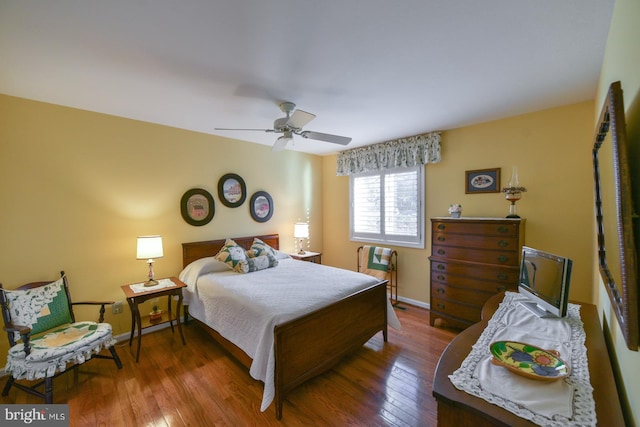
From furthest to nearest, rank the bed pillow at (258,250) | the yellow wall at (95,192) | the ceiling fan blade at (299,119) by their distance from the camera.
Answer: the bed pillow at (258,250) < the yellow wall at (95,192) < the ceiling fan blade at (299,119)

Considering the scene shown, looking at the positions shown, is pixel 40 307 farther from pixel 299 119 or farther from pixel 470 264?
pixel 470 264

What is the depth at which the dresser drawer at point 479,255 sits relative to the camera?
2678mm

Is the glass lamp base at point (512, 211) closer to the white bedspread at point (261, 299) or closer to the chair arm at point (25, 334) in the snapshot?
the white bedspread at point (261, 299)

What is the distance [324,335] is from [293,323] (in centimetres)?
43

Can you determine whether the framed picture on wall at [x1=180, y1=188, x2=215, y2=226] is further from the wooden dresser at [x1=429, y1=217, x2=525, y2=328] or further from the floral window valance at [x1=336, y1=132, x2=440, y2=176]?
the wooden dresser at [x1=429, y1=217, x2=525, y2=328]

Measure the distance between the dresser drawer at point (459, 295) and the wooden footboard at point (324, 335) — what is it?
786mm

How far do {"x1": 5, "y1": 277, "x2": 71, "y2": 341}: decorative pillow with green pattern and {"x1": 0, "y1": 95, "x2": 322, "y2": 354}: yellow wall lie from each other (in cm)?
30

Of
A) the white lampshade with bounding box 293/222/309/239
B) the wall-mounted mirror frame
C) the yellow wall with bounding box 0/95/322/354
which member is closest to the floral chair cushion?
the yellow wall with bounding box 0/95/322/354

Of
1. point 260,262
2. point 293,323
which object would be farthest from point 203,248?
point 293,323

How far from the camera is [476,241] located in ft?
9.45

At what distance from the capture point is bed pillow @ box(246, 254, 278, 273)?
3.23 m

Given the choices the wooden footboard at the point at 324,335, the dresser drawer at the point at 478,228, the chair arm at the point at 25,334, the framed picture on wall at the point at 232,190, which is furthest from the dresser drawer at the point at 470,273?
the chair arm at the point at 25,334

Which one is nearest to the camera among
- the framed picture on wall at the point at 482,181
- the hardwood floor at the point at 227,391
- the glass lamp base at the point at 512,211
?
the hardwood floor at the point at 227,391

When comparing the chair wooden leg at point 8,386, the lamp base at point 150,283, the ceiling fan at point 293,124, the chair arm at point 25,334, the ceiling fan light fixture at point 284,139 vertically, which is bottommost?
the chair wooden leg at point 8,386
